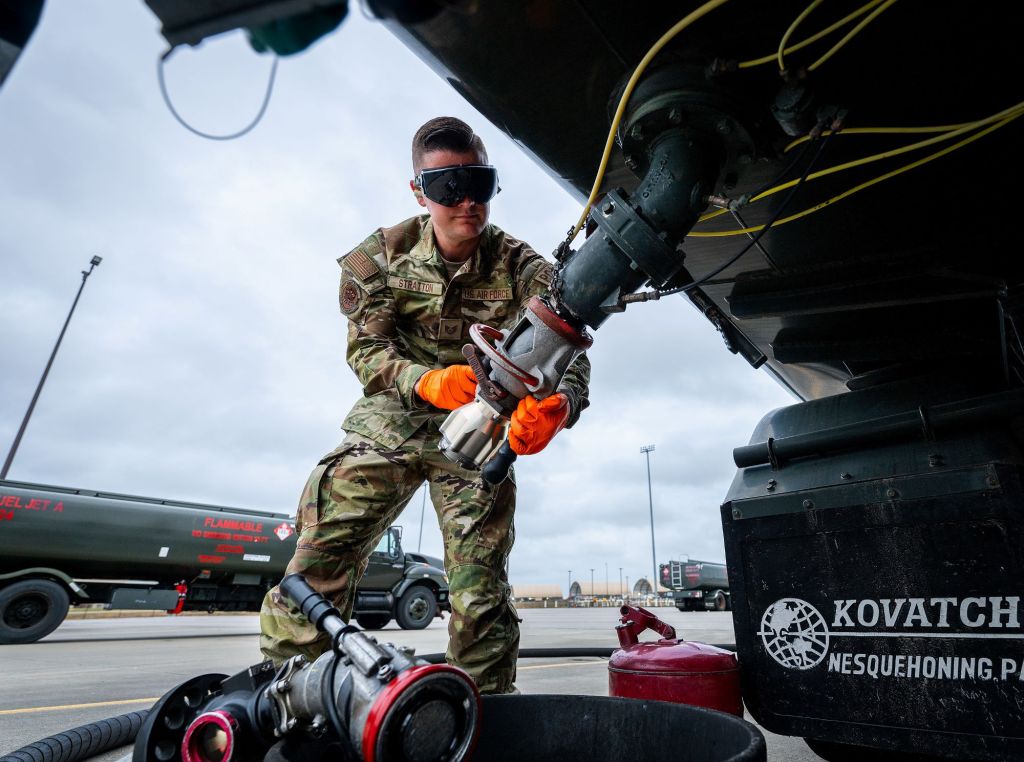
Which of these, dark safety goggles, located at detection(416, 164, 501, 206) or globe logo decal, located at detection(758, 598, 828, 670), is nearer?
globe logo decal, located at detection(758, 598, 828, 670)

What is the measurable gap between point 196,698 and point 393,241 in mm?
1722

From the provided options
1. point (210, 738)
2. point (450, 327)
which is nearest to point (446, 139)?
point (450, 327)

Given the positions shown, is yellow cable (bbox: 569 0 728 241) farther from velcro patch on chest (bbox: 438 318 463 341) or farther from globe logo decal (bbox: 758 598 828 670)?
globe logo decal (bbox: 758 598 828 670)

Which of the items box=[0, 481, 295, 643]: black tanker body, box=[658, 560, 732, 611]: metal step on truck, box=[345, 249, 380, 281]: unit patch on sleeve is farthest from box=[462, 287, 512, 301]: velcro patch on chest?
box=[658, 560, 732, 611]: metal step on truck

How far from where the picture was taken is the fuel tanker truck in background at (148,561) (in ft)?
29.5

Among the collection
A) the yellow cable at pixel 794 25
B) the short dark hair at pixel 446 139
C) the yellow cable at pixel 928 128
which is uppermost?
the short dark hair at pixel 446 139

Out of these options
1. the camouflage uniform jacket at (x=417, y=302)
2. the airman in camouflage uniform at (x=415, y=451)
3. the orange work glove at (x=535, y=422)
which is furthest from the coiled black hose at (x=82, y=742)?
the orange work glove at (x=535, y=422)

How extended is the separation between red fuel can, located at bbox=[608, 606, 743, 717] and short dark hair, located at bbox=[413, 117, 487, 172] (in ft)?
6.02

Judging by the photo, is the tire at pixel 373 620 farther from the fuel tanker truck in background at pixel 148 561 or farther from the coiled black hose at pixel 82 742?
the coiled black hose at pixel 82 742

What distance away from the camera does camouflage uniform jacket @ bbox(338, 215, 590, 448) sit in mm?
2225

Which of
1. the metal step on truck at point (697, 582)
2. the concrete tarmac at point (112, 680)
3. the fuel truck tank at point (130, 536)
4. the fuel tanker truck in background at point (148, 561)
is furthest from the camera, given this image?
the metal step on truck at point (697, 582)

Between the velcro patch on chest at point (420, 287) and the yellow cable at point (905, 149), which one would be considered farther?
the velcro patch on chest at point (420, 287)

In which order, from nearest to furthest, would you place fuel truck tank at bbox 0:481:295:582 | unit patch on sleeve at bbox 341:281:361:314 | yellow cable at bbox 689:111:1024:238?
1. yellow cable at bbox 689:111:1024:238
2. unit patch on sleeve at bbox 341:281:361:314
3. fuel truck tank at bbox 0:481:295:582

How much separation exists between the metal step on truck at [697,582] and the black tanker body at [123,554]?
1703 centimetres
